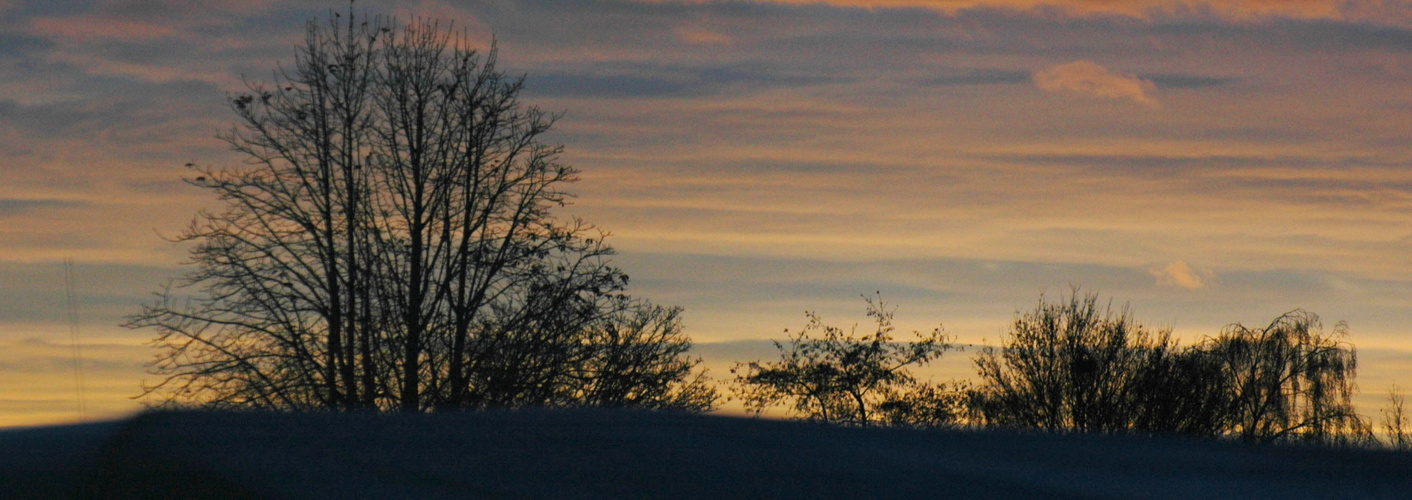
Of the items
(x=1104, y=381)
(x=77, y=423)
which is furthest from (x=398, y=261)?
(x=1104, y=381)

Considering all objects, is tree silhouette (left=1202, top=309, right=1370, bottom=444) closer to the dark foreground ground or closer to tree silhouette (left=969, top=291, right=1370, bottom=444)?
tree silhouette (left=969, top=291, right=1370, bottom=444)

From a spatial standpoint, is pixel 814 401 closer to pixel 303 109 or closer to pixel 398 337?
pixel 398 337

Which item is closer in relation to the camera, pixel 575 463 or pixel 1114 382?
pixel 575 463

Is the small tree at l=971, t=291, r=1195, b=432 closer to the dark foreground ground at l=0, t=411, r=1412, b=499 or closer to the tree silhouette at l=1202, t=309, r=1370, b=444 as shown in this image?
the tree silhouette at l=1202, t=309, r=1370, b=444

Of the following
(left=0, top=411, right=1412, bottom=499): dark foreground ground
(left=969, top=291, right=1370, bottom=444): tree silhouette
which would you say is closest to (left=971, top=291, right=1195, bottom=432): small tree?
(left=969, top=291, right=1370, bottom=444): tree silhouette

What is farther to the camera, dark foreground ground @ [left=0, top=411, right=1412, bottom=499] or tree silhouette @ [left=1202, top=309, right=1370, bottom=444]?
tree silhouette @ [left=1202, top=309, right=1370, bottom=444]

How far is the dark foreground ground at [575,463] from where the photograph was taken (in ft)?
14.6

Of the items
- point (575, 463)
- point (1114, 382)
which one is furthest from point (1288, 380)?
point (575, 463)

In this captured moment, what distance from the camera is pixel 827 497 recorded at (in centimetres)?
466

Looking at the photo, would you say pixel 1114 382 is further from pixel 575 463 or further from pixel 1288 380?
pixel 575 463

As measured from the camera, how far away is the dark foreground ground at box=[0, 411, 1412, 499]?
14.6ft

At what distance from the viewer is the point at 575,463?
4883mm

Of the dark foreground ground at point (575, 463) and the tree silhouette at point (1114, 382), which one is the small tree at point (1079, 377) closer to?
the tree silhouette at point (1114, 382)

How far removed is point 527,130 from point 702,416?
1958 centimetres
